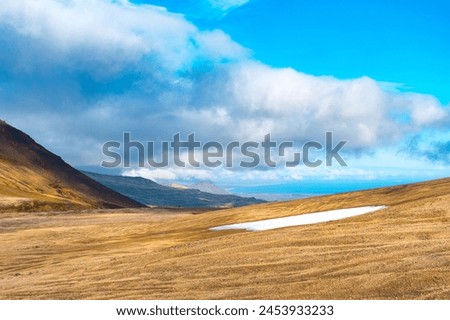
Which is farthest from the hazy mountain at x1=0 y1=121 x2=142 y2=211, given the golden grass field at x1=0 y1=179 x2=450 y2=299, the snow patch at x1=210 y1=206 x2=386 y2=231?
the golden grass field at x1=0 y1=179 x2=450 y2=299

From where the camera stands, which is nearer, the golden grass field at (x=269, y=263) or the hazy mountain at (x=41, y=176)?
the golden grass field at (x=269, y=263)

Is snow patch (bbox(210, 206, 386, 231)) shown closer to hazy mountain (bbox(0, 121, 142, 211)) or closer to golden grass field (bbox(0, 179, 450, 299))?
golden grass field (bbox(0, 179, 450, 299))

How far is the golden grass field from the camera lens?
1220 cm

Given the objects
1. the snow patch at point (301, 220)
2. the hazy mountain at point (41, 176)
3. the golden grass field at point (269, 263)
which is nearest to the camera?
the golden grass field at point (269, 263)

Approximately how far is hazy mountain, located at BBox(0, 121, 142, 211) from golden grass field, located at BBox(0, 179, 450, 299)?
65734 millimetres

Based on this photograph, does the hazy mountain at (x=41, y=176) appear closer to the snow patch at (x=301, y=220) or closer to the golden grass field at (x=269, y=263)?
the snow patch at (x=301, y=220)

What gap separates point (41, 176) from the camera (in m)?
120

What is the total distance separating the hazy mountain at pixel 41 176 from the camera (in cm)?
10141

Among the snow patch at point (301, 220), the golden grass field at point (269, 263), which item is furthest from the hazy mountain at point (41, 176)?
the golden grass field at point (269, 263)

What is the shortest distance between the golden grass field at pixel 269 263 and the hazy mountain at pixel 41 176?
65.7 meters

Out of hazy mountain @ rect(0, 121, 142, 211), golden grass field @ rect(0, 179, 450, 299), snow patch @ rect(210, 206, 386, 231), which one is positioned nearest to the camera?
golden grass field @ rect(0, 179, 450, 299)

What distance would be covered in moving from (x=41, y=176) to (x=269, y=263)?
4447 inches
